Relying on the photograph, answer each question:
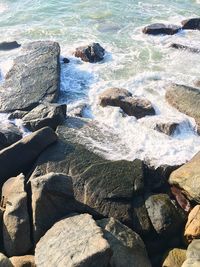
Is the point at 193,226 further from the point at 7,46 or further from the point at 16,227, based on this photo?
the point at 7,46

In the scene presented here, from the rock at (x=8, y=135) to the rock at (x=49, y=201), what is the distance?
2279mm

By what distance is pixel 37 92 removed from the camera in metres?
11.9

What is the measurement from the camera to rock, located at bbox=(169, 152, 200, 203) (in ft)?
26.2

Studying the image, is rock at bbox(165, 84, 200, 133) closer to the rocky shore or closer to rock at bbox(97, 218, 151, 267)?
the rocky shore

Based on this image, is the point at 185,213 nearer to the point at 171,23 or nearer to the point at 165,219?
the point at 165,219

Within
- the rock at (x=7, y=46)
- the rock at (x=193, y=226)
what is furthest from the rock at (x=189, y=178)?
the rock at (x=7, y=46)

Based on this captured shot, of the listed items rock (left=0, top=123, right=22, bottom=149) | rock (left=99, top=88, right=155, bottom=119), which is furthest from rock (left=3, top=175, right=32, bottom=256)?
rock (left=99, top=88, right=155, bottom=119)

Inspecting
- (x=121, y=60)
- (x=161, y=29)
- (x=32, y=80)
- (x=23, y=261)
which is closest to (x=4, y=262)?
(x=23, y=261)

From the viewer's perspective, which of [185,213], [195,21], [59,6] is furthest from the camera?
[59,6]

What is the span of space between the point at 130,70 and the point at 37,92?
11.0ft

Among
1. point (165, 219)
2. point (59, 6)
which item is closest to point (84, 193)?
point (165, 219)

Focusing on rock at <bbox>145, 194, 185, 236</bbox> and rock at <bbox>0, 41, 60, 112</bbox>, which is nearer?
rock at <bbox>145, 194, 185, 236</bbox>

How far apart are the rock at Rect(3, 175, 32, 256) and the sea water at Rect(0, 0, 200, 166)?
2.39 m

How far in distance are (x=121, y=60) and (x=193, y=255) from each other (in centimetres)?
897
